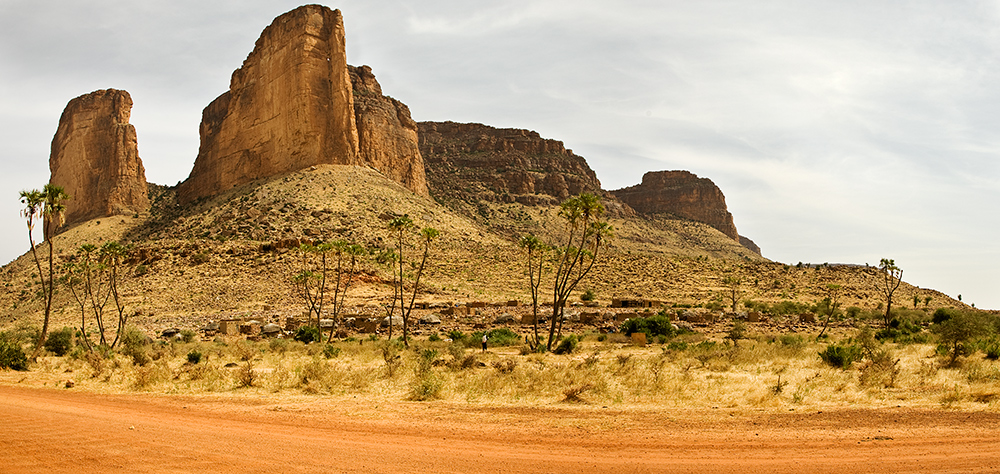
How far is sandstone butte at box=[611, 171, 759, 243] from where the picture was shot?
153 metres

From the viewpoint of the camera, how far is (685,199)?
154 m

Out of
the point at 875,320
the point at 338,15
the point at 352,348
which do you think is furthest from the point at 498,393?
the point at 338,15

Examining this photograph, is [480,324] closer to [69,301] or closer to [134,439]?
[134,439]

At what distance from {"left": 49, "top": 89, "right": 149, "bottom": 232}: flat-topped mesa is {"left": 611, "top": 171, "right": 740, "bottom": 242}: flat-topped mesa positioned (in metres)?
113

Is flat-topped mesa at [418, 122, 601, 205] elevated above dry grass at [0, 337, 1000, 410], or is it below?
above

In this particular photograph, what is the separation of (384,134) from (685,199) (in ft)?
300

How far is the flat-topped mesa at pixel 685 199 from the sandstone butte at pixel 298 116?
82741mm

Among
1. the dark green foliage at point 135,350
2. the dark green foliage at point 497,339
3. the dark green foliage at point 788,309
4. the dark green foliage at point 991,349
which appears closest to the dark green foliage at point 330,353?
the dark green foliage at point 135,350

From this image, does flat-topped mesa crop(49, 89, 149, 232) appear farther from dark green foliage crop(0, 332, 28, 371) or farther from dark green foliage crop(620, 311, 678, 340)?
dark green foliage crop(620, 311, 678, 340)

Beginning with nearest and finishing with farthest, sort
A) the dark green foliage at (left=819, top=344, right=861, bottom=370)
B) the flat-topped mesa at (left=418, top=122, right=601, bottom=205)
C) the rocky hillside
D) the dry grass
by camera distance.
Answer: the dry grass
the dark green foliage at (left=819, top=344, right=861, bottom=370)
the rocky hillside
the flat-topped mesa at (left=418, top=122, right=601, bottom=205)

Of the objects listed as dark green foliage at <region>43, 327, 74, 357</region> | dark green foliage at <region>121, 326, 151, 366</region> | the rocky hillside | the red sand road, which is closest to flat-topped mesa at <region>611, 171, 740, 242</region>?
the rocky hillside

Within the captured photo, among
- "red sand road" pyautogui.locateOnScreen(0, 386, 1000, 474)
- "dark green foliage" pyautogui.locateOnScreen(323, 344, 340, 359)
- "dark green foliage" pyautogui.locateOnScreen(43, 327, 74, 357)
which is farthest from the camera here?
"dark green foliage" pyautogui.locateOnScreen(43, 327, 74, 357)

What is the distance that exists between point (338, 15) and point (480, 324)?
64693 mm

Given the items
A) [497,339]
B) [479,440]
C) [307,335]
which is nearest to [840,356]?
[479,440]
